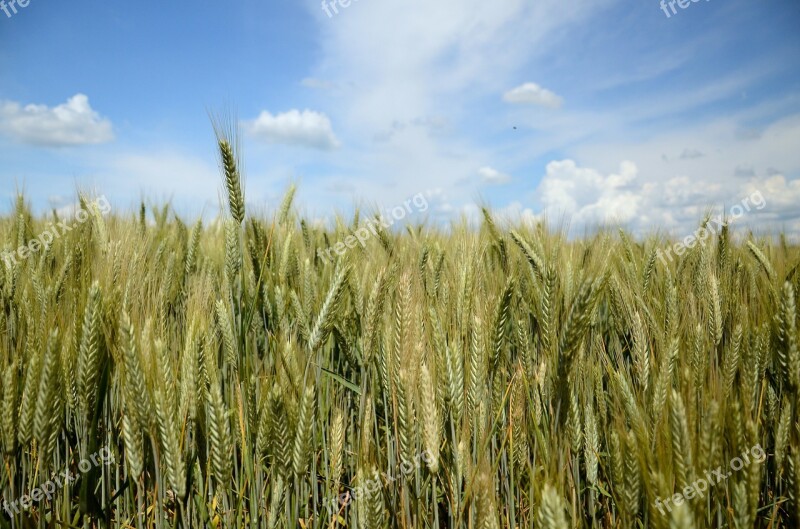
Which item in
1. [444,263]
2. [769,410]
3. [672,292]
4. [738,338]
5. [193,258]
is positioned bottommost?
[769,410]

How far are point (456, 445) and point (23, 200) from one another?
12.6 ft

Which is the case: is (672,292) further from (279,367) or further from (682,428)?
(279,367)

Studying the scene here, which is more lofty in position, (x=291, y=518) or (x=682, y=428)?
(x=682, y=428)

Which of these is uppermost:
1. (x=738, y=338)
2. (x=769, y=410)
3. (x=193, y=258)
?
(x=193, y=258)

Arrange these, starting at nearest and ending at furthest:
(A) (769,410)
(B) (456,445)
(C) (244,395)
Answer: (B) (456,445)
(C) (244,395)
(A) (769,410)

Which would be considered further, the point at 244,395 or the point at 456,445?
the point at 244,395

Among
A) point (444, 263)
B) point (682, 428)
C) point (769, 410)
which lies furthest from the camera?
point (444, 263)

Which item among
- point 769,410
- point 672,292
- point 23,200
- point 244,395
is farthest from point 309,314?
point 23,200

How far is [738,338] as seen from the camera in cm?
183

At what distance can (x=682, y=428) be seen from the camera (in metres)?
1.15

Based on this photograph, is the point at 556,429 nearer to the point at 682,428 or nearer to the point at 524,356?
the point at 682,428

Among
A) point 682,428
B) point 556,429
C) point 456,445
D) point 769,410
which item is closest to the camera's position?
point 682,428

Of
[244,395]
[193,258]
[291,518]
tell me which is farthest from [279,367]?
[193,258]

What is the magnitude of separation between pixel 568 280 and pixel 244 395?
1.58m
